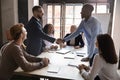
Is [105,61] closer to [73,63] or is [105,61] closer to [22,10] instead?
[73,63]

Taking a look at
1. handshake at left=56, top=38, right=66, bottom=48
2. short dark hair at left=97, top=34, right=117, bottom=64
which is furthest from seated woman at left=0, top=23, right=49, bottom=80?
handshake at left=56, top=38, right=66, bottom=48

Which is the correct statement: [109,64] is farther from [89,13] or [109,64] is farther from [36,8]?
[36,8]

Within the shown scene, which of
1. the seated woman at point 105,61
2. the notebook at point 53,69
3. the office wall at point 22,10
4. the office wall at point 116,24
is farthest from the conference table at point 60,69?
the office wall at point 22,10

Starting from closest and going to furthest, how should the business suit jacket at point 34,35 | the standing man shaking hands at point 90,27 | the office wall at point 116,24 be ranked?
1. the standing man shaking hands at point 90,27
2. the business suit jacket at point 34,35
3. the office wall at point 116,24

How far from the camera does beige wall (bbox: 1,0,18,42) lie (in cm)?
479

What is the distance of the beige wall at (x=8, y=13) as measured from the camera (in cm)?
479

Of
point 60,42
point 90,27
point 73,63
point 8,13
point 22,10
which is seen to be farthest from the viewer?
point 22,10

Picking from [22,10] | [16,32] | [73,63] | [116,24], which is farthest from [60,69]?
[22,10]

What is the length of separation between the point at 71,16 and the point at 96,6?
756 mm

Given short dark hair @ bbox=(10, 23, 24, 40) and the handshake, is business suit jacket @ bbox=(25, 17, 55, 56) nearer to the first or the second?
the handshake

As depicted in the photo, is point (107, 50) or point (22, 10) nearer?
point (107, 50)

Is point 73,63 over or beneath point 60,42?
beneath

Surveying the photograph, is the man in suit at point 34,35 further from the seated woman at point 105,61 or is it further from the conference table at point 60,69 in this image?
the seated woman at point 105,61

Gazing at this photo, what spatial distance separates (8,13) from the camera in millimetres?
4824
